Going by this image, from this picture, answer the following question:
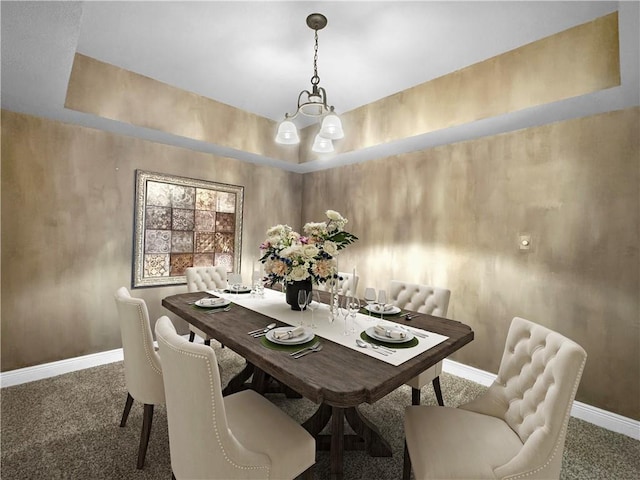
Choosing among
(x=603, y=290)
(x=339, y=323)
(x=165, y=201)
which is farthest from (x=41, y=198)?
(x=603, y=290)

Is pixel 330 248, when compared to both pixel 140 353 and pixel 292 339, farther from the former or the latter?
pixel 140 353

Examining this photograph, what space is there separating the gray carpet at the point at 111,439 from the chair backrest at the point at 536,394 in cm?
76

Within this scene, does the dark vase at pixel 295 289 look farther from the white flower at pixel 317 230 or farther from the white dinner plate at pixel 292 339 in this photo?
the white dinner plate at pixel 292 339

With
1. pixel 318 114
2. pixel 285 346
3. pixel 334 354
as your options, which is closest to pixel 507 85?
pixel 318 114

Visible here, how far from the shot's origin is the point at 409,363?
138 centimetres

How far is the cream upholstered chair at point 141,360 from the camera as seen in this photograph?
1.64 m

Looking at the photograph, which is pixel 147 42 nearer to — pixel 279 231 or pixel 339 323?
pixel 279 231

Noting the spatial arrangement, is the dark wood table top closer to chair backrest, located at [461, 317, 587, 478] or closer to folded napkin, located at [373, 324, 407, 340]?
folded napkin, located at [373, 324, 407, 340]

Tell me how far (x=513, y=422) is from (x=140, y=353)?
1913 mm

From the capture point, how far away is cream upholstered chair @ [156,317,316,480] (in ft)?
3.45

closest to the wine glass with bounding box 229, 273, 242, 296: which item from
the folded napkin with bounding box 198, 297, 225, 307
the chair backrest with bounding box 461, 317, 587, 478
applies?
the folded napkin with bounding box 198, 297, 225, 307

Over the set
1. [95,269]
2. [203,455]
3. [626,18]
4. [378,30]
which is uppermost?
[378,30]

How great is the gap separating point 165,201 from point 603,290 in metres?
4.02

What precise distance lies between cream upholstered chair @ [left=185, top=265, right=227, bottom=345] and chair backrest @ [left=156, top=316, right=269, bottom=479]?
1938 mm
